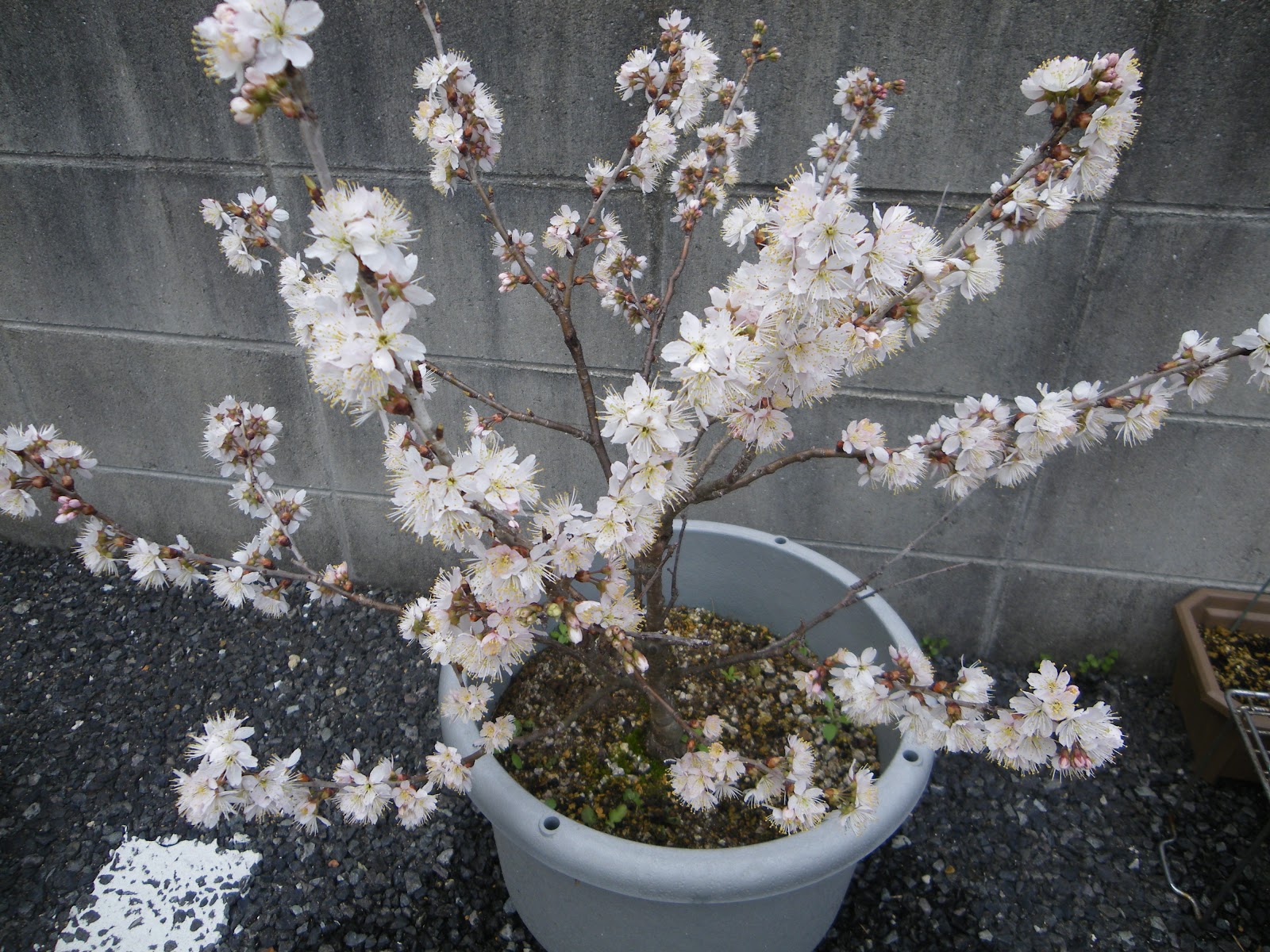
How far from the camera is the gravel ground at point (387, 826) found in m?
1.70

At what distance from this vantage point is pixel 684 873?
46.3 inches

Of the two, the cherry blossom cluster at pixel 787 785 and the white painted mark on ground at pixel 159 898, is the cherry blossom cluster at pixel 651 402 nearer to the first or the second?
the cherry blossom cluster at pixel 787 785

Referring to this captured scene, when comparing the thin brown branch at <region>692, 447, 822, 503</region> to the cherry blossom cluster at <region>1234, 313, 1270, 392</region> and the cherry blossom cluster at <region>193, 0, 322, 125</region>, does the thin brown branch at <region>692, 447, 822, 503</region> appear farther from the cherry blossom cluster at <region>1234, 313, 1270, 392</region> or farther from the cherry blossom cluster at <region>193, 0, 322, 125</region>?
the cherry blossom cluster at <region>193, 0, 322, 125</region>

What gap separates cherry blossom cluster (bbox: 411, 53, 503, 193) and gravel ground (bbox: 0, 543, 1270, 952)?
1.57 metres

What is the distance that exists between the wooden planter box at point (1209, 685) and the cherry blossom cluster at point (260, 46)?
230 cm

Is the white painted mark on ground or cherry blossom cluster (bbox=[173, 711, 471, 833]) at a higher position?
cherry blossom cluster (bbox=[173, 711, 471, 833])

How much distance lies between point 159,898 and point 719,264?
205 centimetres

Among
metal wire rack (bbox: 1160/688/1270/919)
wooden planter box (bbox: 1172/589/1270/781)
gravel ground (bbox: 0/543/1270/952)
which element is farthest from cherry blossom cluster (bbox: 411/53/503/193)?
wooden planter box (bbox: 1172/589/1270/781)

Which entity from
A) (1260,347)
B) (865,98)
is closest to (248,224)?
(865,98)

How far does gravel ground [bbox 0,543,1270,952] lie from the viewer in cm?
170

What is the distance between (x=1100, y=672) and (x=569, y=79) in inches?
92.0

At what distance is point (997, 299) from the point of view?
6.26ft

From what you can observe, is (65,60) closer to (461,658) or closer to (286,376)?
(286,376)

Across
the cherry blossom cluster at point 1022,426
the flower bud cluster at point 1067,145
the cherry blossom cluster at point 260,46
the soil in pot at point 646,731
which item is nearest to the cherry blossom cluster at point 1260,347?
the cherry blossom cluster at point 1022,426
